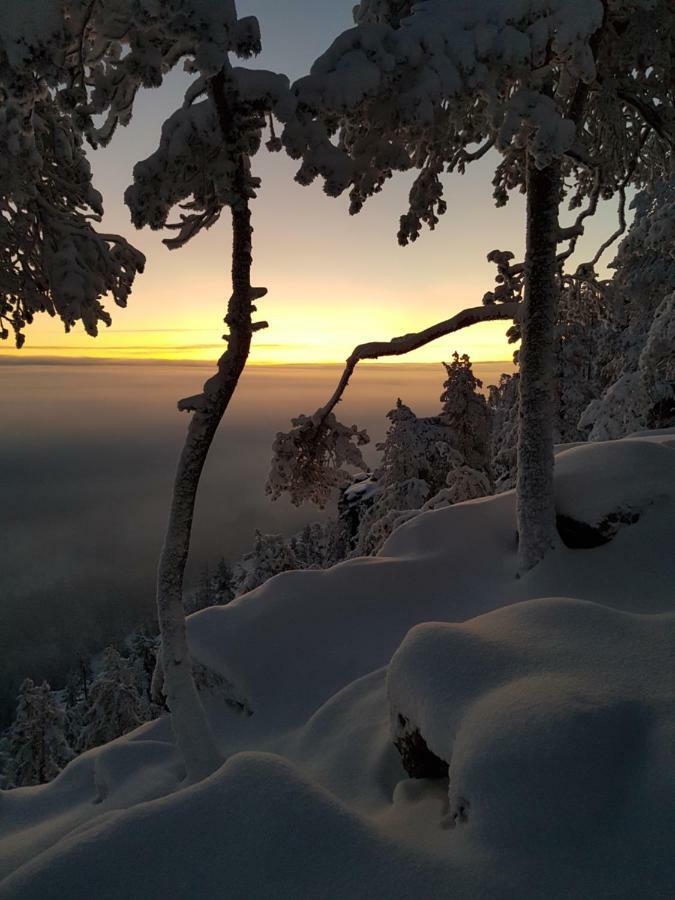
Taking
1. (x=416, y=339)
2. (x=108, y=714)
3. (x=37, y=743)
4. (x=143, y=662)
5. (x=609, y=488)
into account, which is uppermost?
(x=416, y=339)

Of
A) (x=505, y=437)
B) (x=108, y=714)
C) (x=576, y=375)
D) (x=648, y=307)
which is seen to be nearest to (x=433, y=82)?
(x=648, y=307)

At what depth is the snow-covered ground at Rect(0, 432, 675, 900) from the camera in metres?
2.39

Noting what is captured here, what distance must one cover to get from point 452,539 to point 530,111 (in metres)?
5.40

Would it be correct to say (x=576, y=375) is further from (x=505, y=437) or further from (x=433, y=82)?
(x=433, y=82)

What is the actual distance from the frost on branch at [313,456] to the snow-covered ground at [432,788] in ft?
10.2

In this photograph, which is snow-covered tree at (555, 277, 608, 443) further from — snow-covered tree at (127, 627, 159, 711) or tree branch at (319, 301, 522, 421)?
snow-covered tree at (127, 627, 159, 711)

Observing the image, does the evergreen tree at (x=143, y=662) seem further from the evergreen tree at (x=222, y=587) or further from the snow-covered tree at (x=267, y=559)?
the snow-covered tree at (x=267, y=559)

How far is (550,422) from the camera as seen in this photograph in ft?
22.5

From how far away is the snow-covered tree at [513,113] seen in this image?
4273 mm

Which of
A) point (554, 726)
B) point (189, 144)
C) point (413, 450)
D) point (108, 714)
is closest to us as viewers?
point (554, 726)

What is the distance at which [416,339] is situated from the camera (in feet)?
25.9

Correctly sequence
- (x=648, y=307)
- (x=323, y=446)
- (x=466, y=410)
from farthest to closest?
(x=466, y=410), (x=648, y=307), (x=323, y=446)

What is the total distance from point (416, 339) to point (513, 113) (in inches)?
138

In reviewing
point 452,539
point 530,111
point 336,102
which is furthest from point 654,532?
point 336,102
